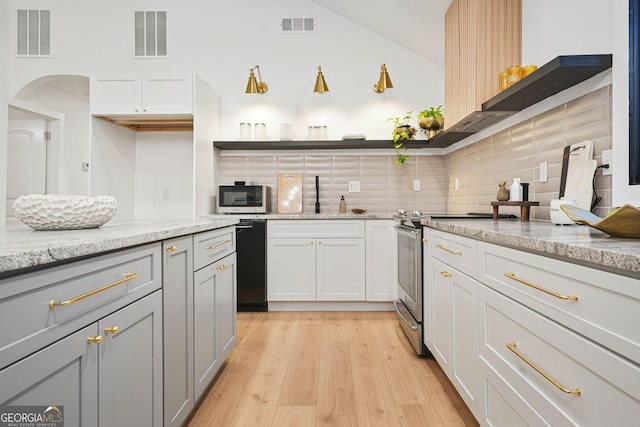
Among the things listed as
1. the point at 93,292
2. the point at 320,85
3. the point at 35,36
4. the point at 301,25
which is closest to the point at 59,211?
the point at 93,292

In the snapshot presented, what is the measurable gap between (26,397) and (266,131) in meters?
3.42

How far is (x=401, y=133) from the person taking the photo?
142 inches

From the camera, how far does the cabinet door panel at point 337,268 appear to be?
10.8ft

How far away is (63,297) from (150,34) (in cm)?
397

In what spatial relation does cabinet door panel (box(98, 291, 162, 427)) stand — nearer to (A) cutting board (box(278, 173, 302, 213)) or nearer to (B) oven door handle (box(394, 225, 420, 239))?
(B) oven door handle (box(394, 225, 420, 239))

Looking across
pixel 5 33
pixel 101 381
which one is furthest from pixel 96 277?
pixel 5 33

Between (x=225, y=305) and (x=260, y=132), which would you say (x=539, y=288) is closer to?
(x=225, y=305)

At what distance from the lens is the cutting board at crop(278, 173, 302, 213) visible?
3.71 metres

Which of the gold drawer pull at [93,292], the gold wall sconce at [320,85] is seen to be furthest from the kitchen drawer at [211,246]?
the gold wall sconce at [320,85]

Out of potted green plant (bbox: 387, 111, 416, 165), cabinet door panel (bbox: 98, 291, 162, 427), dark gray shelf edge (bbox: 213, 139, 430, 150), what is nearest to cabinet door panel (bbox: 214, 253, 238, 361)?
cabinet door panel (bbox: 98, 291, 162, 427)

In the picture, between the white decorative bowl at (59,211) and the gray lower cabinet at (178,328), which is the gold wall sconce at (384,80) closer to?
the gray lower cabinet at (178,328)

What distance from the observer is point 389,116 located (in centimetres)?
382

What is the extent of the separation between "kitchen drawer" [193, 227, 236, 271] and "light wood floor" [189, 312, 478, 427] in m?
0.72

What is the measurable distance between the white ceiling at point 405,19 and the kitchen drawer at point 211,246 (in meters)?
2.47
